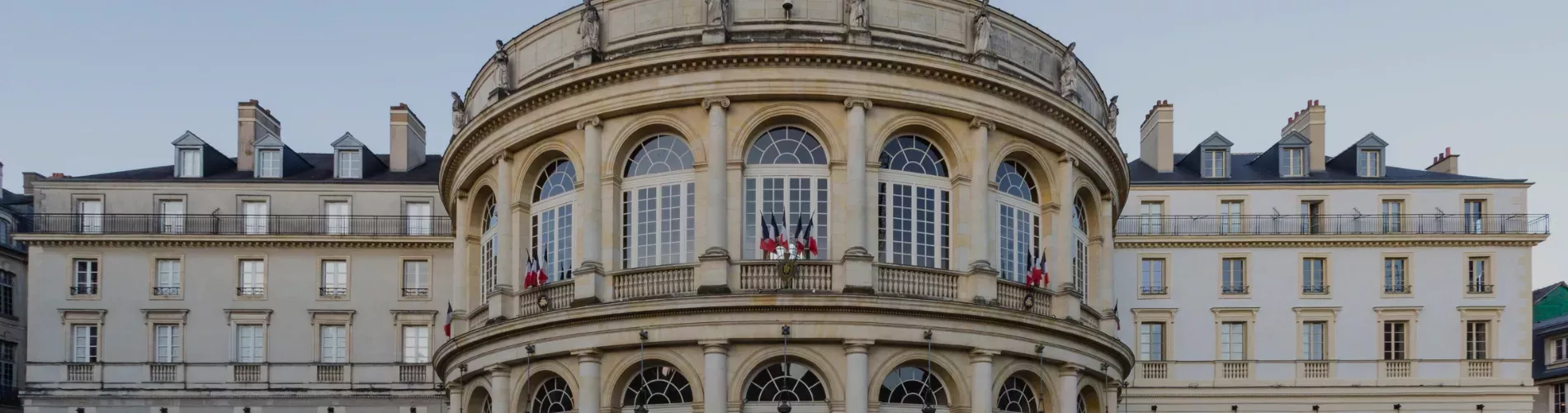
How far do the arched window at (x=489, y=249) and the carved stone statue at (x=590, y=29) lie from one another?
5.11 meters

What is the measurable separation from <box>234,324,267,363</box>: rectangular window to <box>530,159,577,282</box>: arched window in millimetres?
25816

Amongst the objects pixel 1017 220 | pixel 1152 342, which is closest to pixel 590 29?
pixel 1017 220

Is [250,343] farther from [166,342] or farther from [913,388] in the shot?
[913,388]

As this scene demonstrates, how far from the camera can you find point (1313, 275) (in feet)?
212

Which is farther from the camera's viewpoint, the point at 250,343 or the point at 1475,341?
the point at 1475,341

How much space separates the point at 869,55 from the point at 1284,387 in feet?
115

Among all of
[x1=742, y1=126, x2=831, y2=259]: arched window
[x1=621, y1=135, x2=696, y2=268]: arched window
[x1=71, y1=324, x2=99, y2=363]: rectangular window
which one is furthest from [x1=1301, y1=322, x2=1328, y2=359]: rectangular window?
[x1=71, y1=324, x2=99, y2=363]: rectangular window

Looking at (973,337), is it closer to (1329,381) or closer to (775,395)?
(775,395)

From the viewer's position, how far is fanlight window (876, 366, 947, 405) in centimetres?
3512

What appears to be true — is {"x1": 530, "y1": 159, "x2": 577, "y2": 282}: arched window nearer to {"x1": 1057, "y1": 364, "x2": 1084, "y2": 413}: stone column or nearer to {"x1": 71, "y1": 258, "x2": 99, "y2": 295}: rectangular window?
{"x1": 1057, "y1": 364, "x2": 1084, "y2": 413}: stone column

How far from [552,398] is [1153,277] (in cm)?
3352

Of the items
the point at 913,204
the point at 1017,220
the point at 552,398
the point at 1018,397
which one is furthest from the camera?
the point at 1017,220

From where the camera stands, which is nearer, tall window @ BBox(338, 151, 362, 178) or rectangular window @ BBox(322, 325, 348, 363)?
rectangular window @ BBox(322, 325, 348, 363)

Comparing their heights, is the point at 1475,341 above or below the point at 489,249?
below
